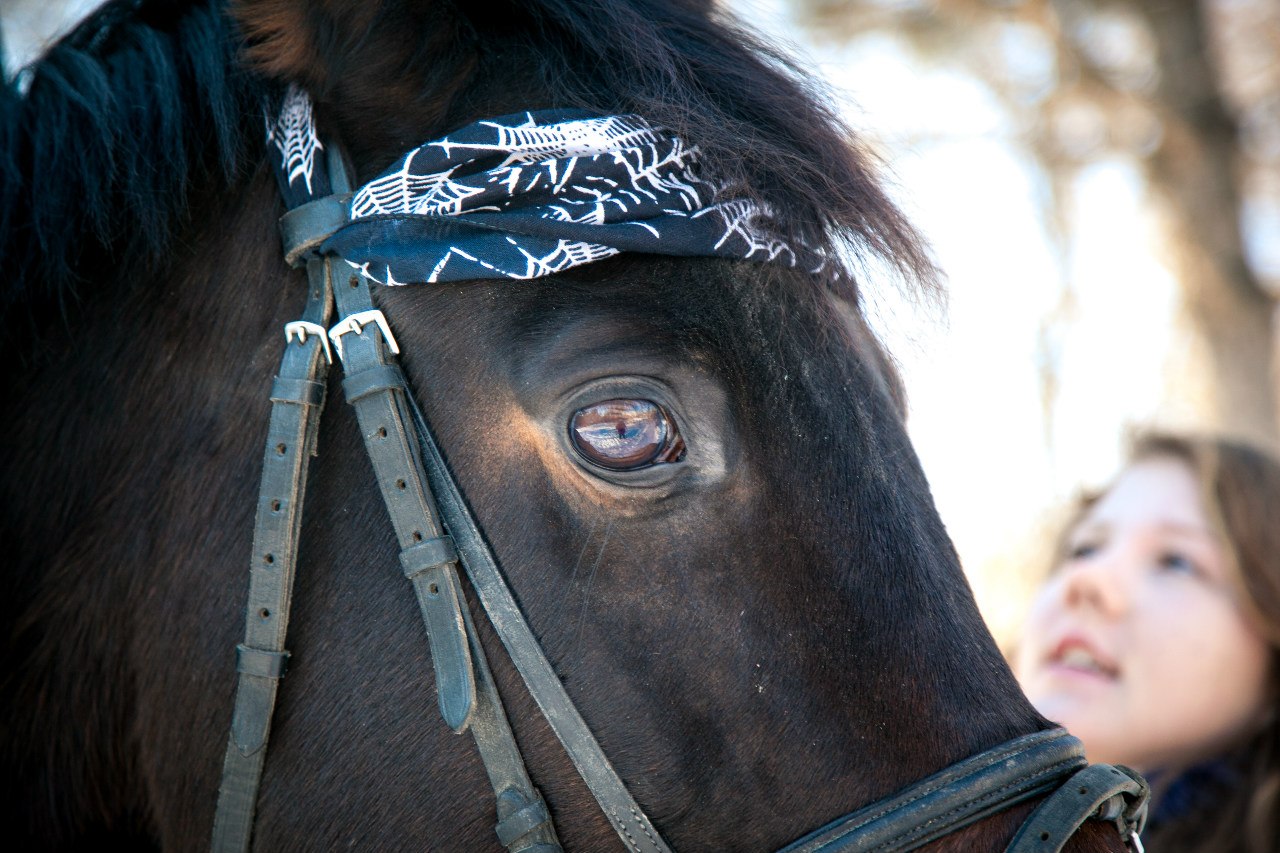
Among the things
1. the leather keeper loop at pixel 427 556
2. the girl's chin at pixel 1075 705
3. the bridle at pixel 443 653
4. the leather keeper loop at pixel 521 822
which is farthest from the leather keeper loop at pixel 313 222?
the girl's chin at pixel 1075 705

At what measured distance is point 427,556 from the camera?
1.51 metres

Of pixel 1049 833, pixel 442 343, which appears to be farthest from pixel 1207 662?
pixel 442 343

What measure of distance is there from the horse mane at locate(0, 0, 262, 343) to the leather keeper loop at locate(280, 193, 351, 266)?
201mm

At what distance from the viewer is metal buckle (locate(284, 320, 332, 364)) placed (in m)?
1.62

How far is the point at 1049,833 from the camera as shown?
139 centimetres

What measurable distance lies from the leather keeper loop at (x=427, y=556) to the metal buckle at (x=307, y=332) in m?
0.33

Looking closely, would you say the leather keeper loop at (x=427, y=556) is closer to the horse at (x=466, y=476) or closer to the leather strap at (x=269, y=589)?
the horse at (x=466, y=476)

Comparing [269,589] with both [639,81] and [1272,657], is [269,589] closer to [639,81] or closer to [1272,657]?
[639,81]

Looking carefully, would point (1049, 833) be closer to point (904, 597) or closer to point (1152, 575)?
point (904, 597)

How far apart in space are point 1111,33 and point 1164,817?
7.44 meters

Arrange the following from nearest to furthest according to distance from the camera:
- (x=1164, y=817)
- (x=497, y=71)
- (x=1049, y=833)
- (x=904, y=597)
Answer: (x=1049, y=833) < (x=904, y=597) < (x=497, y=71) < (x=1164, y=817)

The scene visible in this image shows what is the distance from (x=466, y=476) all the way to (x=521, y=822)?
1.62 ft

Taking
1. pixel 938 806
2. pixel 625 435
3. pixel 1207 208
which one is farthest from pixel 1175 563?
pixel 1207 208

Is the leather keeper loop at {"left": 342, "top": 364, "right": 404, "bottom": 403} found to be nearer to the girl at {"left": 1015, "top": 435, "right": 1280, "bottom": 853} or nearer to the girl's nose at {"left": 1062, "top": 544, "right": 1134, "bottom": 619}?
the girl at {"left": 1015, "top": 435, "right": 1280, "bottom": 853}
